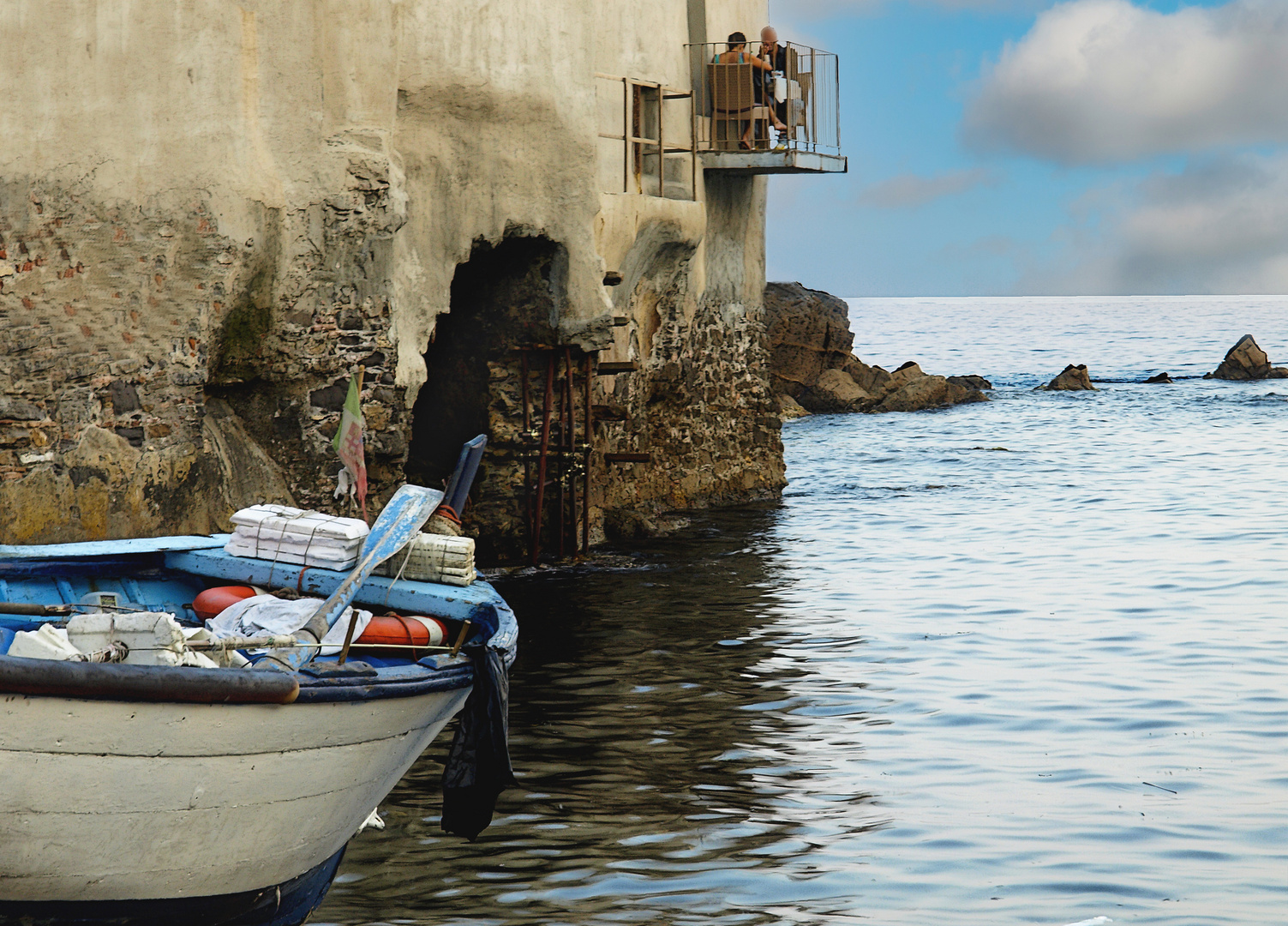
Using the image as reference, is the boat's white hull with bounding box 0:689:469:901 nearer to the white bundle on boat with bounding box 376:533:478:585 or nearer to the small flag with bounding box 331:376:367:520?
the white bundle on boat with bounding box 376:533:478:585

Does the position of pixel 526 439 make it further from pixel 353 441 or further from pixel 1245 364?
pixel 1245 364

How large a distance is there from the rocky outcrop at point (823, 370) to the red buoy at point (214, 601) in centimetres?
3580

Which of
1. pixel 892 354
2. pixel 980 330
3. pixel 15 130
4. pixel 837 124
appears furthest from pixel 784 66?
pixel 980 330

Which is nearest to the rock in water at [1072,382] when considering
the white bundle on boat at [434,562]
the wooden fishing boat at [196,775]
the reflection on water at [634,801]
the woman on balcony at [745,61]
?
the woman on balcony at [745,61]

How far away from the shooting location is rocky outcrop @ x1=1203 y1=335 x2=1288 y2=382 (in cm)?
5841

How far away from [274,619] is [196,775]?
5.51 feet

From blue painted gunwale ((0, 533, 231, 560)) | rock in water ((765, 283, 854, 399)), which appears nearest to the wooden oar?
blue painted gunwale ((0, 533, 231, 560))

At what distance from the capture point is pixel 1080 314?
582 feet

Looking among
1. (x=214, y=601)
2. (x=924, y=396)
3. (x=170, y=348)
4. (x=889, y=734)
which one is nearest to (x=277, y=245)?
(x=170, y=348)

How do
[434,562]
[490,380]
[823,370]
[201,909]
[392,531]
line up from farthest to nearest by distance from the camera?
[823,370], [490,380], [434,562], [392,531], [201,909]

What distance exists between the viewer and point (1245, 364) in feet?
192

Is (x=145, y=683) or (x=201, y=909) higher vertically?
(x=145, y=683)

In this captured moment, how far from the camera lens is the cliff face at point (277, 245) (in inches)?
438

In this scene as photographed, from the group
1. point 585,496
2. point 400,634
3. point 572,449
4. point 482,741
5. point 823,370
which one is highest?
point 823,370
